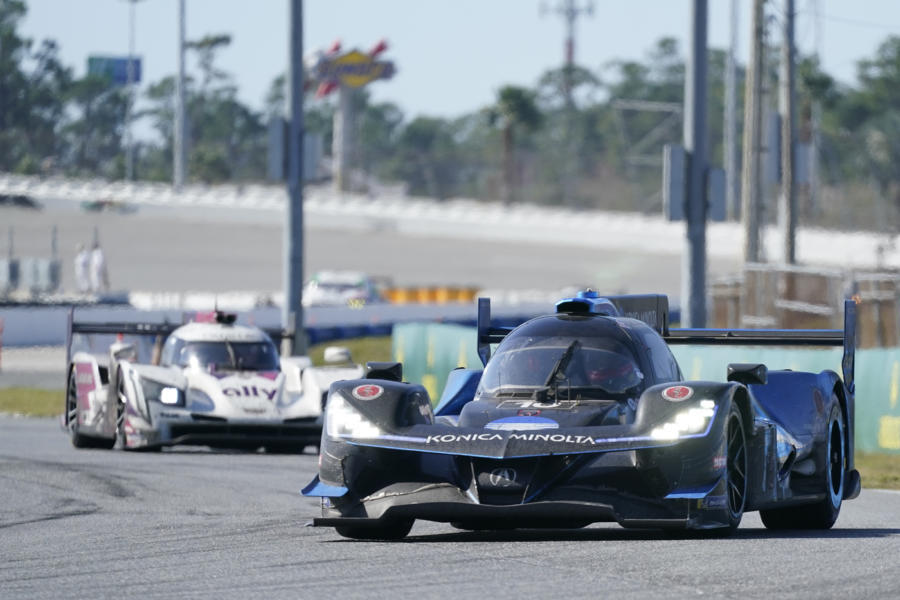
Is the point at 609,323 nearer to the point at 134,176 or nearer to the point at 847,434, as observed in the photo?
the point at 847,434

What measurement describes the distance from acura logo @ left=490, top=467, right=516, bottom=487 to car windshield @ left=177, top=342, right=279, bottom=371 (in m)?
10.1

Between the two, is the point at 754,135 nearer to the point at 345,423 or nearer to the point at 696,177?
the point at 696,177

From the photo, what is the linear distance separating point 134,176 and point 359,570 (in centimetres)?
16123

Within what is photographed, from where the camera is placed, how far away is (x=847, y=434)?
11555 millimetres

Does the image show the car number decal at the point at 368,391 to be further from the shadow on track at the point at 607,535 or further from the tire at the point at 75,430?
the tire at the point at 75,430

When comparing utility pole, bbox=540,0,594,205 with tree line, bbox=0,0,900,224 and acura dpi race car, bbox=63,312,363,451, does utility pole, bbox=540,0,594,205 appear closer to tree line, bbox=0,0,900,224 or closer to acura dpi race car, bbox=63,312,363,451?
tree line, bbox=0,0,900,224

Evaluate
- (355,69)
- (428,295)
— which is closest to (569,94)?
(355,69)

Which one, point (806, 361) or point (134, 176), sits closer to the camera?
point (806, 361)

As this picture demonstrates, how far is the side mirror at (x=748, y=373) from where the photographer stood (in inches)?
404

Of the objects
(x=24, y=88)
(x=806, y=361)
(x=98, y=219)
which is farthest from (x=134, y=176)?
(x=806, y=361)

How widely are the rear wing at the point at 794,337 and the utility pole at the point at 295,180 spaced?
13.9 metres

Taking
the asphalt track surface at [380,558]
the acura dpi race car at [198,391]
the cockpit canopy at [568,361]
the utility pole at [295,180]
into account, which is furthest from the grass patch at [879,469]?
the utility pole at [295,180]

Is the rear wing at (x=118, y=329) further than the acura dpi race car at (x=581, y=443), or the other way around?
the rear wing at (x=118, y=329)

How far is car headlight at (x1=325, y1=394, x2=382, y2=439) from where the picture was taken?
9.79m
